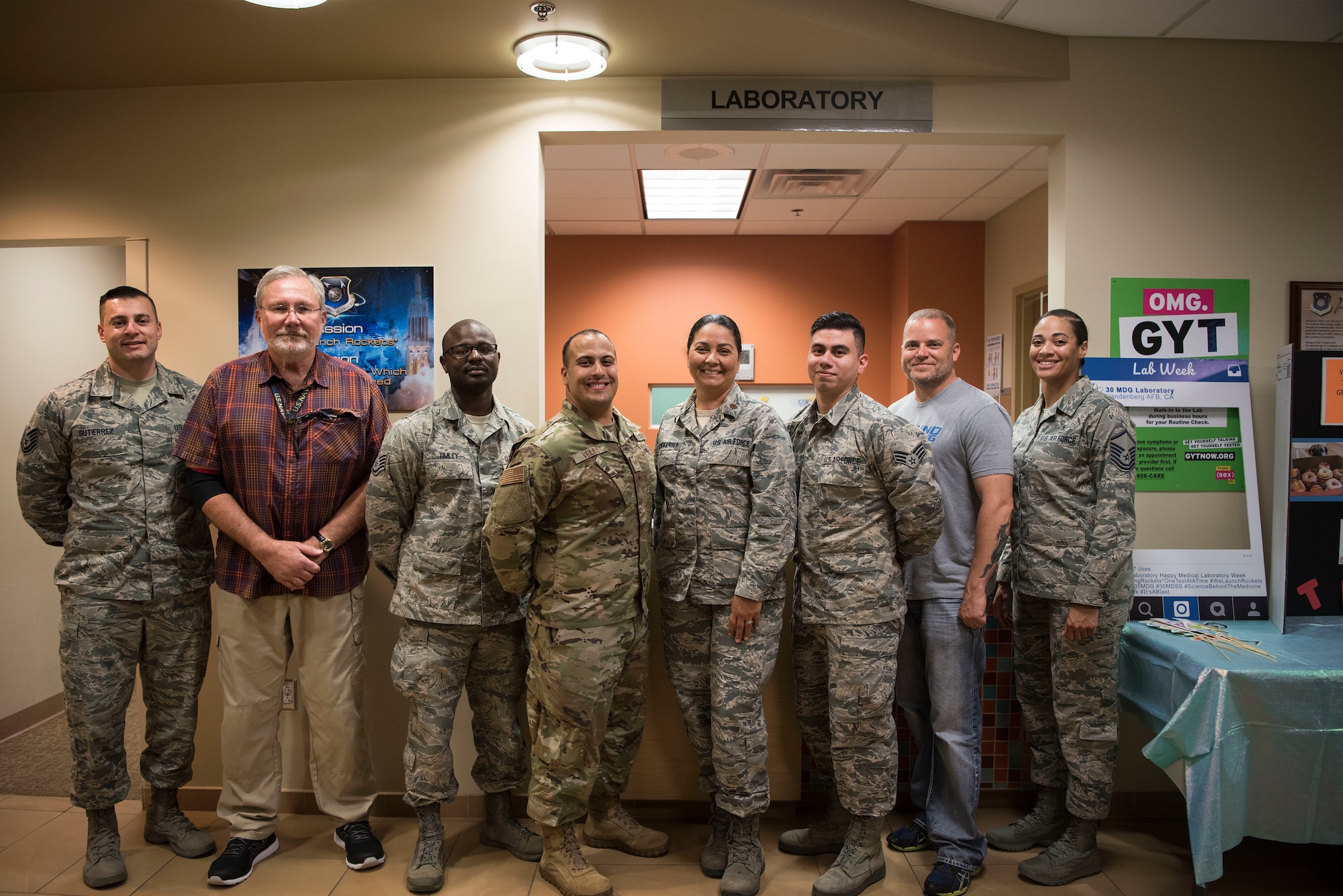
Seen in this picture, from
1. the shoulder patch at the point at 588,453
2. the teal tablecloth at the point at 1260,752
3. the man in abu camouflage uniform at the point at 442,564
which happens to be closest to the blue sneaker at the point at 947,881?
the teal tablecloth at the point at 1260,752

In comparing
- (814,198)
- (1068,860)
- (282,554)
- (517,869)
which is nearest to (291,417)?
(282,554)

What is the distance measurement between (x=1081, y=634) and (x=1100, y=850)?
35.9 inches

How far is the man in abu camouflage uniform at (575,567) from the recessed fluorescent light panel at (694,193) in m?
2.68

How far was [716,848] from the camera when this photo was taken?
8.43 feet

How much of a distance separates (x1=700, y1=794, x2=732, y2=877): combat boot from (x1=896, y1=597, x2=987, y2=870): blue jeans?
680 millimetres

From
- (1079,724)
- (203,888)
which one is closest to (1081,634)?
(1079,724)

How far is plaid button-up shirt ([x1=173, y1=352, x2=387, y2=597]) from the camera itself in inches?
99.7

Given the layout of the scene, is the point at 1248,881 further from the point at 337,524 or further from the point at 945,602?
the point at 337,524

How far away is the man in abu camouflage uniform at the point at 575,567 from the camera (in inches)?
89.3

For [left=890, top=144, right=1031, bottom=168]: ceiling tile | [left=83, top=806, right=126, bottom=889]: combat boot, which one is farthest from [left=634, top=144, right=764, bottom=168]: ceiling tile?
[left=83, top=806, right=126, bottom=889]: combat boot

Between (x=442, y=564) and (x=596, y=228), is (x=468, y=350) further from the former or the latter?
(x=596, y=228)

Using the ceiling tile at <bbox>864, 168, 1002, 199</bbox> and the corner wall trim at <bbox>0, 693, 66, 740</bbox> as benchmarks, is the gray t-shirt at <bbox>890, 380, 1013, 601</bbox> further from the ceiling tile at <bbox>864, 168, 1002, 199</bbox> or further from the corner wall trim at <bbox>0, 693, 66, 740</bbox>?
the corner wall trim at <bbox>0, 693, 66, 740</bbox>

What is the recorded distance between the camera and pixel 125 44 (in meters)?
2.75

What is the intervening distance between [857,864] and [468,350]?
2.07 m
